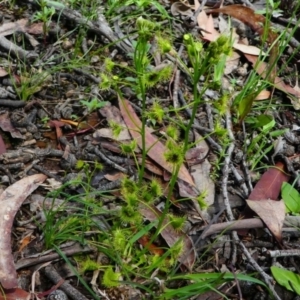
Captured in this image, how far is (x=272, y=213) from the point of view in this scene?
198cm

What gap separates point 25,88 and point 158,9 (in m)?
0.83

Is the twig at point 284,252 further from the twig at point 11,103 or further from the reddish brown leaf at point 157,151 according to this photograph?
the twig at point 11,103

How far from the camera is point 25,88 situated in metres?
2.24

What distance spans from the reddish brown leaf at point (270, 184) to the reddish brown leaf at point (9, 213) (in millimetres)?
779

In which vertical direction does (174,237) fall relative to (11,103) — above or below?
below

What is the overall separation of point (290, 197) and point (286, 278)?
366 mm

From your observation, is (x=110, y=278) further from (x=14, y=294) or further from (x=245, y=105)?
(x=245, y=105)

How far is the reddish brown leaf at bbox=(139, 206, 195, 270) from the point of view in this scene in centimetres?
184

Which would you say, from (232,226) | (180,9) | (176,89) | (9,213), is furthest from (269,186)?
(180,9)

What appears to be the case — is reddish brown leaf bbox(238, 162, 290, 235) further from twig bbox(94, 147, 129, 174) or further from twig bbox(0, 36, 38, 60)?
twig bbox(0, 36, 38, 60)

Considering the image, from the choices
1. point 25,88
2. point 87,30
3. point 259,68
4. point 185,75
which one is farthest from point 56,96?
point 259,68

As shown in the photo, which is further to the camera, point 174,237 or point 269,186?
point 269,186

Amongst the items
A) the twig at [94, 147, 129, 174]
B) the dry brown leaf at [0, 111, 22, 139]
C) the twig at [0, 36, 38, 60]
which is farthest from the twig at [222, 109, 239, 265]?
the twig at [0, 36, 38, 60]

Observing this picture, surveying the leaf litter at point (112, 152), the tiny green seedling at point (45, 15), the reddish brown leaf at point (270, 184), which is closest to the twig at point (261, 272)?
the leaf litter at point (112, 152)
